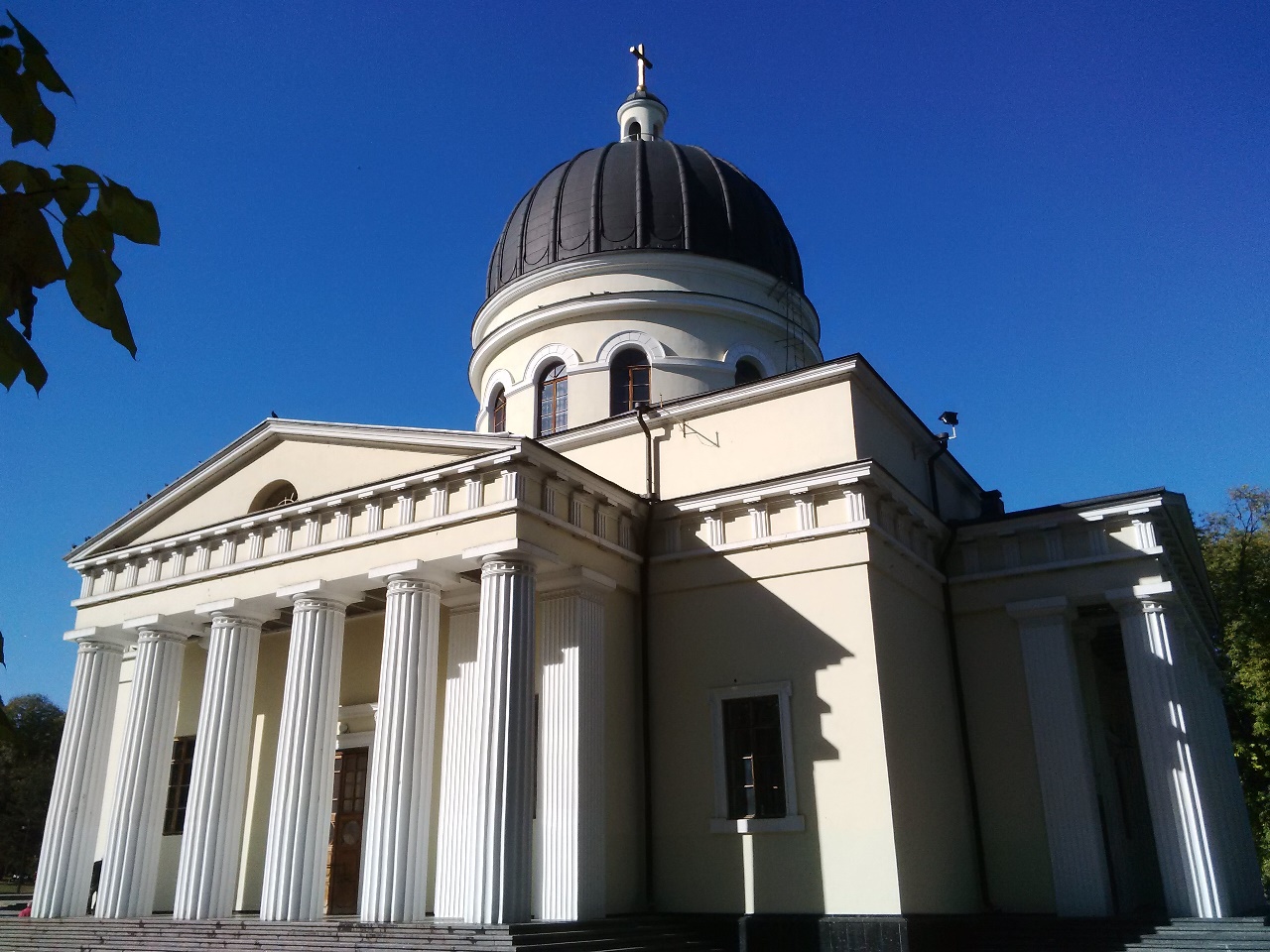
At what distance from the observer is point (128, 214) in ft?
8.08

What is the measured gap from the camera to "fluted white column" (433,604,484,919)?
485 inches

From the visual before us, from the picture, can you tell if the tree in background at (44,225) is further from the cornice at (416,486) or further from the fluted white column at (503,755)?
the cornice at (416,486)

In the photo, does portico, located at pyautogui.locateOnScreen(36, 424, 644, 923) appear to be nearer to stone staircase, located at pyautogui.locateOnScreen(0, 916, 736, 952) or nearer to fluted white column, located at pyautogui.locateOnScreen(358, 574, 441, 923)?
fluted white column, located at pyautogui.locateOnScreen(358, 574, 441, 923)

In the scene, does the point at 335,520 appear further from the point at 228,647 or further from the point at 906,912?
the point at 906,912

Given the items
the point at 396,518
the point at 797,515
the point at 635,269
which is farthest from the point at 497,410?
the point at 797,515

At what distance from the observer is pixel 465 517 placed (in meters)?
13.5

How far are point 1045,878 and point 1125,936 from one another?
4.86ft

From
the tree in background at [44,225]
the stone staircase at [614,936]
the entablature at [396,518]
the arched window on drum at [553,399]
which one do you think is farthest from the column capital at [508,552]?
the tree in background at [44,225]

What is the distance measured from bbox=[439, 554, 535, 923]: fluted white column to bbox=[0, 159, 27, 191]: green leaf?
10.4 metres

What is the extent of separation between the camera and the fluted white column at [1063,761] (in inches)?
565

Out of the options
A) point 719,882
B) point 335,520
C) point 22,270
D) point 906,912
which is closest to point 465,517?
point 335,520

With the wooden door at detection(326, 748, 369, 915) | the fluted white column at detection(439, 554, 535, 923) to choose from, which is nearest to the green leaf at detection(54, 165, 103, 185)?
the fluted white column at detection(439, 554, 535, 923)

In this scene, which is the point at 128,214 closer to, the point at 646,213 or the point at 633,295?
the point at 633,295

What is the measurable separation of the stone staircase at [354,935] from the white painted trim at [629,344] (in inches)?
375
